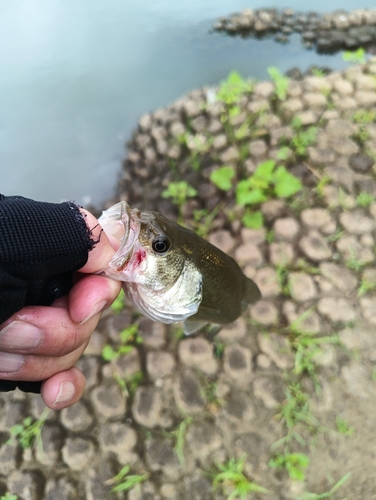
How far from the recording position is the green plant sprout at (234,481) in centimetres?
183

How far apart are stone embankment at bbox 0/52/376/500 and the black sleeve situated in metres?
1.24

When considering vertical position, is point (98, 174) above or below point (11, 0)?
below

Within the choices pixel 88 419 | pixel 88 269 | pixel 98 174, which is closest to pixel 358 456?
pixel 88 419

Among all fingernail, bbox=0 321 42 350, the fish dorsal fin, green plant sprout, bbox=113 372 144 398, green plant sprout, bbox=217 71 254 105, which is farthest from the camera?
green plant sprout, bbox=217 71 254 105

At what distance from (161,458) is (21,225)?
61.5 inches

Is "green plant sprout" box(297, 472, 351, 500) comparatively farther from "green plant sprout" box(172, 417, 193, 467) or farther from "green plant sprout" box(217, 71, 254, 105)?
"green plant sprout" box(217, 71, 254, 105)

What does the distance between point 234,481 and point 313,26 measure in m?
5.12

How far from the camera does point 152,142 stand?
3.54 metres

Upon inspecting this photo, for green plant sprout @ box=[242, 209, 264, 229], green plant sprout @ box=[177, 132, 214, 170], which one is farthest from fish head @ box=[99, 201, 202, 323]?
green plant sprout @ box=[177, 132, 214, 170]

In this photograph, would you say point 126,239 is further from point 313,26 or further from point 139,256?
point 313,26

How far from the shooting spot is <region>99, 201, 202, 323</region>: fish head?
47.0 inches

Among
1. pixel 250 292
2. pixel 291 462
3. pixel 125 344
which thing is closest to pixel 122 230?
pixel 250 292

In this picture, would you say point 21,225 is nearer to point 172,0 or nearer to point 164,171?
point 164,171

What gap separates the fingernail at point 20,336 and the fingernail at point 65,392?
28 centimetres
